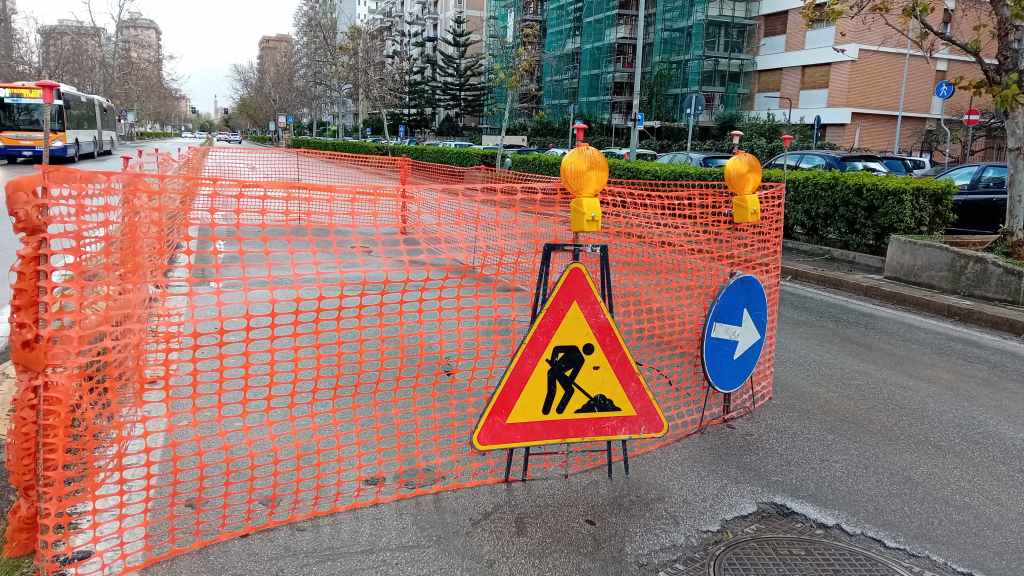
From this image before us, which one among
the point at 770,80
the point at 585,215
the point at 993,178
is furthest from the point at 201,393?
the point at 770,80

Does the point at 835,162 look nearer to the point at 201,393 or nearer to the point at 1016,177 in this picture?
the point at 1016,177

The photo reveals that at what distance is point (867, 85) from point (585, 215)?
41622 mm

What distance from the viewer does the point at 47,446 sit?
289 centimetres

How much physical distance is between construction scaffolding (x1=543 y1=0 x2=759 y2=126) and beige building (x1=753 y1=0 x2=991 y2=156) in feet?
13.9

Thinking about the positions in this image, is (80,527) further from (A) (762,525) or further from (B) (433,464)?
(A) (762,525)

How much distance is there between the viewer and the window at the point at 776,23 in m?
44.6

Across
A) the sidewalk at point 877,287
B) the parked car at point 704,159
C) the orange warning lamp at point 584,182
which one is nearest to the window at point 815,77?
the parked car at point 704,159

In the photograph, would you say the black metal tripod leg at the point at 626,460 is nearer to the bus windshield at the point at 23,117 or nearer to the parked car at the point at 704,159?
the parked car at the point at 704,159

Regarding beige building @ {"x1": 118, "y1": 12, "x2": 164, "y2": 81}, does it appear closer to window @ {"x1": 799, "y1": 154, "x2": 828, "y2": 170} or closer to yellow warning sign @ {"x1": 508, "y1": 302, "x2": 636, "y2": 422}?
window @ {"x1": 799, "y1": 154, "x2": 828, "y2": 170}

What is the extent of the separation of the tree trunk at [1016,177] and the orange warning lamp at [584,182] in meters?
8.20

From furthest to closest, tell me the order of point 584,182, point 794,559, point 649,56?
point 649,56
point 584,182
point 794,559

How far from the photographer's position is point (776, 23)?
45344 mm

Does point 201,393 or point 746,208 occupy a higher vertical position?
point 746,208

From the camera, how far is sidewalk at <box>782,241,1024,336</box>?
26.3 ft
